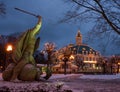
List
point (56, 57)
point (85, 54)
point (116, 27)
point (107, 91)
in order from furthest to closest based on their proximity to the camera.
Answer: point (85, 54)
point (56, 57)
point (116, 27)
point (107, 91)

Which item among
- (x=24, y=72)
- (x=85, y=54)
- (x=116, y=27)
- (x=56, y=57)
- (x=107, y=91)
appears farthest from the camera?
(x=85, y=54)

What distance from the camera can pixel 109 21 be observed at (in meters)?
20.6

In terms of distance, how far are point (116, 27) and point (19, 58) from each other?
20.2 feet

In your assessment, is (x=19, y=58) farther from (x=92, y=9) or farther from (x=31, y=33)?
(x=92, y=9)

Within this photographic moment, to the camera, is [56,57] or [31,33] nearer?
[31,33]

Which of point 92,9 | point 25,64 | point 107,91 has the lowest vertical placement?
point 107,91

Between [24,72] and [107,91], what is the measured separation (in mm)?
7559

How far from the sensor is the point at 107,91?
1287cm

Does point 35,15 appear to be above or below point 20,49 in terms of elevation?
above

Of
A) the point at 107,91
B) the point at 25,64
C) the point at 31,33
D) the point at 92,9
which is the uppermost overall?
the point at 92,9

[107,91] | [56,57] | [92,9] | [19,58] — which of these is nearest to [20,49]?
[19,58]

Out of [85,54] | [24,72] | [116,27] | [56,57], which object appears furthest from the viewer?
[85,54]

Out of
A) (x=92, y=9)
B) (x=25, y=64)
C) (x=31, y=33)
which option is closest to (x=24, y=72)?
(x=25, y=64)

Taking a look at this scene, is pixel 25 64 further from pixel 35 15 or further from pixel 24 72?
pixel 35 15
